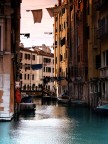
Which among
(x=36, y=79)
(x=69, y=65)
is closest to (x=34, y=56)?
(x=36, y=79)

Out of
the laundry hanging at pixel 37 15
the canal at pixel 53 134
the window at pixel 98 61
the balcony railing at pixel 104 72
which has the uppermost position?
the laundry hanging at pixel 37 15

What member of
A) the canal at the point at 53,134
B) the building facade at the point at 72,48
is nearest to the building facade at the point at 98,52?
the building facade at the point at 72,48

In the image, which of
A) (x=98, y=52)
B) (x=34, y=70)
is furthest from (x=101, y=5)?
(x=34, y=70)

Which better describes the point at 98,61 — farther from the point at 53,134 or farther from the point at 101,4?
the point at 53,134

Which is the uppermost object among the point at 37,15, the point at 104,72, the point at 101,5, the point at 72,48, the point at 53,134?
the point at 101,5

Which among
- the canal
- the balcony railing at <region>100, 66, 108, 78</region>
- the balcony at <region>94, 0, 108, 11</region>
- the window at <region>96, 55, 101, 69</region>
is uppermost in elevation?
the balcony at <region>94, 0, 108, 11</region>

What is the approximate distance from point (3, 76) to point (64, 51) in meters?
55.3

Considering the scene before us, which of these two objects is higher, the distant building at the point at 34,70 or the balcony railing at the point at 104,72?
the distant building at the point at 34,70

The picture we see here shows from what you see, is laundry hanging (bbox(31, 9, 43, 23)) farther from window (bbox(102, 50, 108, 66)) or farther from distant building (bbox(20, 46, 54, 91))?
distant building (bbox(20, 46, 54, 91))

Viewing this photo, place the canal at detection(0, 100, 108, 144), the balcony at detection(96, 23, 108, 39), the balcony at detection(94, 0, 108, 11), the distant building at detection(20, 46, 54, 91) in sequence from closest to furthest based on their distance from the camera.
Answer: the canal at detection(0, 100, 108, 144) → the balcony at detection(96, 23, 108, 39) → the balcony at detection(94, 0, 108, 11) → the distant building at detection(20, 46, 54, 91)

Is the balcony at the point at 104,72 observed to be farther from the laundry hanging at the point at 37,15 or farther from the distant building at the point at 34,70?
the distant building at the point at 34,70

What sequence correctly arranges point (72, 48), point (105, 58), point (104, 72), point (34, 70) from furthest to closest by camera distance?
point (34, 70) < point (72, 48) < point (105, 58) < point (104, 72)

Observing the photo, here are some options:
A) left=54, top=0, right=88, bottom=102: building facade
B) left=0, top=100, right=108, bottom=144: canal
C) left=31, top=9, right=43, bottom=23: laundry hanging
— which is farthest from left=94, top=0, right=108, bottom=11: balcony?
left=0, top=100, right=108, bottom=144: canal

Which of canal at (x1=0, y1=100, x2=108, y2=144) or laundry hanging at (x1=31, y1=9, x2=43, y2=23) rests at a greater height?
laundry hanging at (x1=31, y1=9, x2=43, y2=23)
